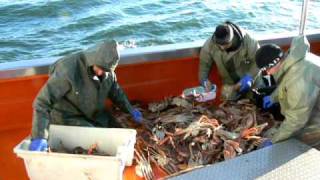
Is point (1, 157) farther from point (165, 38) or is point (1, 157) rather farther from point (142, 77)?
point (165, 38)

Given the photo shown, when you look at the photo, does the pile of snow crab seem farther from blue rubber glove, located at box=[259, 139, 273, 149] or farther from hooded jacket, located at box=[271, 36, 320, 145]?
hooded jacket, located at box=[271, 36, 320, 145]

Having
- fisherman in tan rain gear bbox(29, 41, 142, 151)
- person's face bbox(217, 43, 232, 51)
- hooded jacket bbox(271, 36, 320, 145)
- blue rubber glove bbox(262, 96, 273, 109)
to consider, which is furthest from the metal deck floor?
person's face bbox(217, 43, 232, 51)

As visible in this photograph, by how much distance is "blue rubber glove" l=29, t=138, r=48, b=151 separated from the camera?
11.3 ft

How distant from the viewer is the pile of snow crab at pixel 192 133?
12.8 ft

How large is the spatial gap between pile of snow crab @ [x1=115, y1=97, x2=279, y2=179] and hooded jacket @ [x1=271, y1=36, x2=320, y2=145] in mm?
389

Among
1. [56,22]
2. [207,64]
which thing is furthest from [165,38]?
[207,64]

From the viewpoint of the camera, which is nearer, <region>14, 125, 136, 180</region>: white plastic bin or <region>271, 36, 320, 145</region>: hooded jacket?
<region>14, 125, 136, 180</region>: white plastic bin

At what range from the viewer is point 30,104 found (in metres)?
4.32

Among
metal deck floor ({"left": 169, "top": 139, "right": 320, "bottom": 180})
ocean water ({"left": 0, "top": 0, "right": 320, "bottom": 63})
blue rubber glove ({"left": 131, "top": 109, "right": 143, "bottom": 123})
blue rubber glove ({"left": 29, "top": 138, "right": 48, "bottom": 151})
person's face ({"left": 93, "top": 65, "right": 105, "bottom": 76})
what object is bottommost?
ocean water ({"left": 0, "top": 0, "right": 320, "bottom": 63})

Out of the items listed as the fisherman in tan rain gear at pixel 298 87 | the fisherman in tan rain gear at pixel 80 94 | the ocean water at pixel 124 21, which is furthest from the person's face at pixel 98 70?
the ocean water at pixel 124 21

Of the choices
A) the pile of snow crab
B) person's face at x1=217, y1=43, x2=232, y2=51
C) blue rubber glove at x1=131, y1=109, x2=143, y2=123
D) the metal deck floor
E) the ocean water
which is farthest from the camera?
the ocean water

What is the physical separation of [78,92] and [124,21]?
765 cm

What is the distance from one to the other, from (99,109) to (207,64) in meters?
1.26

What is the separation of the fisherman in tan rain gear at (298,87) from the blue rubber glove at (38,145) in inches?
72.5
